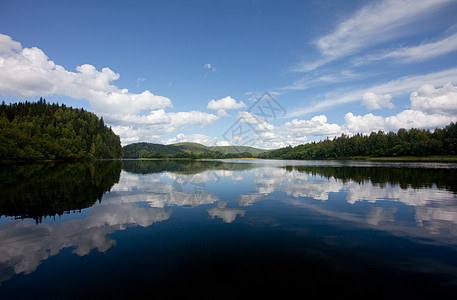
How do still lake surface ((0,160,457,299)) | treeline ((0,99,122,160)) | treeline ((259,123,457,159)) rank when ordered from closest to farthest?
still lake surface ((0,160,457,299)), treeline ((0,99,122,160)), treeline ((259,123,457,159))

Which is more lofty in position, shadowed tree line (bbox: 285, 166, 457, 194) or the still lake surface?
the still lake surface

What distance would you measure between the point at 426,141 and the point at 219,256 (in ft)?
549

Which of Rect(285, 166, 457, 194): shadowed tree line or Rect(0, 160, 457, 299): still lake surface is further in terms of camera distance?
Rect(285, 166, 457, 194): shadowed tree line

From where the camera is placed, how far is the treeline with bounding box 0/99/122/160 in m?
81.8

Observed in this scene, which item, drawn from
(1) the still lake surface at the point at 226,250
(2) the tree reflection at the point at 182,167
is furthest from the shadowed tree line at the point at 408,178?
(2) the tree reflection at the point at 182,167

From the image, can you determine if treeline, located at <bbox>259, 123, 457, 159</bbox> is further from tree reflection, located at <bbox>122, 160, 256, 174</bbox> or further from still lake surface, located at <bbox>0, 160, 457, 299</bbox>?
still lake surface, located at <bbox>0, 160, 457, 299</bbox>

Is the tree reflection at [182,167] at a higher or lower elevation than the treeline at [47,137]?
lower

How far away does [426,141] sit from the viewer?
129875 mm

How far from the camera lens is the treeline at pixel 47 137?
81.8m

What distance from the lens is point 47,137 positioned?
10169 centimetres

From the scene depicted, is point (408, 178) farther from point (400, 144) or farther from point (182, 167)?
point (400, 144)

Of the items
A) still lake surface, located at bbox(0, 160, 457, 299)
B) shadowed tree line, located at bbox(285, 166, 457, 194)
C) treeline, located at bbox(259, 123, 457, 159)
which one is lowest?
shadowed tree line, located at bbox(285, 166, 457, 194)

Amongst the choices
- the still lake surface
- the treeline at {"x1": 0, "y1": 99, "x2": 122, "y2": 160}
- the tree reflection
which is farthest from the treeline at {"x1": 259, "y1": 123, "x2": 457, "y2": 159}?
the treeline at {"x1": 0, "y1": 99, "x2": 122, "y2": 160}

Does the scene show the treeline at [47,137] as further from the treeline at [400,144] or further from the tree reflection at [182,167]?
the treeline at [400,144]
